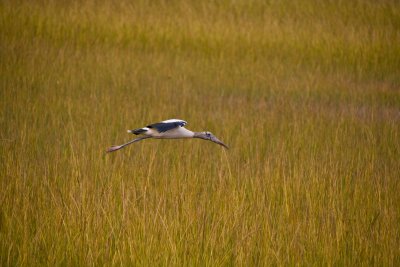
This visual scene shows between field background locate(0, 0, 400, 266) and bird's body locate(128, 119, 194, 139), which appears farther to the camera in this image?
bird's body locate(128, 119, 194, 139)

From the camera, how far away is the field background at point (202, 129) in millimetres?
3395

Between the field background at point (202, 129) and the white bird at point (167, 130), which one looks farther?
the white bird at point (167, 130)

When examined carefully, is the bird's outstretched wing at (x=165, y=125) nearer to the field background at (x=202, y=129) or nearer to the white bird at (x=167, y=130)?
the white bird at (x=167, y=130)

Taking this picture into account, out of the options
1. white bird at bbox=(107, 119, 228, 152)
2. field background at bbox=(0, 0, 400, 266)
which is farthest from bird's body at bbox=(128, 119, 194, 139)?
field background at bbox=(0, 0, 400, 266)

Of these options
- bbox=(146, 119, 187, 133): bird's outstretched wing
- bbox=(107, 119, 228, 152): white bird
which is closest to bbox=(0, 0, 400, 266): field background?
bbox=(107, 119, 228, 152): white bird

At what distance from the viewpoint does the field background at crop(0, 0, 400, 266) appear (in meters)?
3.39

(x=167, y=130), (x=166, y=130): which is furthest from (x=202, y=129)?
(x=166, y=130)

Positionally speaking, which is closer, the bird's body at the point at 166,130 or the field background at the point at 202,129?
the field background at the point at 202,129

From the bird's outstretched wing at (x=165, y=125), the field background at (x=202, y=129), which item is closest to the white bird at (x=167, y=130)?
the bird's outstretched wing at (x=165, y=125)

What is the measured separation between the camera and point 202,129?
6.61 metres

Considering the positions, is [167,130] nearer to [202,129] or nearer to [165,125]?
[165,125]

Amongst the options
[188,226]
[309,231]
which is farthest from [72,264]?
[309,231]

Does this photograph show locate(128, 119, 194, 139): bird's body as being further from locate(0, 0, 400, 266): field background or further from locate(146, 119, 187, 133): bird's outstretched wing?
locate(0, 0, 400, 266): field background

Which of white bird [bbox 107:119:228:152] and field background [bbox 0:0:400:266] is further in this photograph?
white bird [bbox 107:119:228:152]
